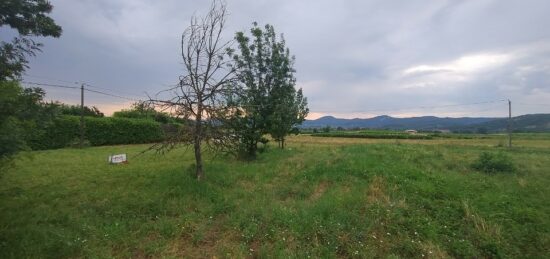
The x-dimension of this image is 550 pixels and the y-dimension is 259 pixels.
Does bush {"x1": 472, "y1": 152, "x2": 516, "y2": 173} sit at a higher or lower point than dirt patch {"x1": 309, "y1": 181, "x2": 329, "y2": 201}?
higher

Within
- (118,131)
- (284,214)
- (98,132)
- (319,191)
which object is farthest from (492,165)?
(118,131)

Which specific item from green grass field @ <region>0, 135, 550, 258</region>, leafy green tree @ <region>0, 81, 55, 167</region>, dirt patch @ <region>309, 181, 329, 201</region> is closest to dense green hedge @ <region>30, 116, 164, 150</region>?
green grass field @ <region>0, 135, 550, 258</region>

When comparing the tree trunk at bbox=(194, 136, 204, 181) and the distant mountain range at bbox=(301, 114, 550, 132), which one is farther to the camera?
the distant mountain range at bbox=(301, 114, 550, 132)

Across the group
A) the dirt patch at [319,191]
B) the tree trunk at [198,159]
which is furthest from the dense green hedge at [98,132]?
the dirt patch at [319,191]

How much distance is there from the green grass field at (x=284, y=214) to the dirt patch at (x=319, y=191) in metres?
0.05

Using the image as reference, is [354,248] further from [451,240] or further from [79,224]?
[79,224]

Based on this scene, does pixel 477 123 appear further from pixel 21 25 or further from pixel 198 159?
pixel 21 25

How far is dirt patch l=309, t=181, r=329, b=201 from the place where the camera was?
27.5 ft

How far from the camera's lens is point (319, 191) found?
8867 millimetres

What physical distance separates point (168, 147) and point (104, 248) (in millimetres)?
3848

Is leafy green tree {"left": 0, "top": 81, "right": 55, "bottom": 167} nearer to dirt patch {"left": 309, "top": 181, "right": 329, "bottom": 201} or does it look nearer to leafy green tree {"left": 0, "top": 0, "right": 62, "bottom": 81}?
leafy green tree {"left": 0, "top": 0, "right": 62, "bottom": 81}

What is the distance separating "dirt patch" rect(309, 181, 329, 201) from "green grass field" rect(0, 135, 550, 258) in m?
0.05

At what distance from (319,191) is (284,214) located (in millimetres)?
1975

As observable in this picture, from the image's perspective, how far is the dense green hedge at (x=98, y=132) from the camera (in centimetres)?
2273
